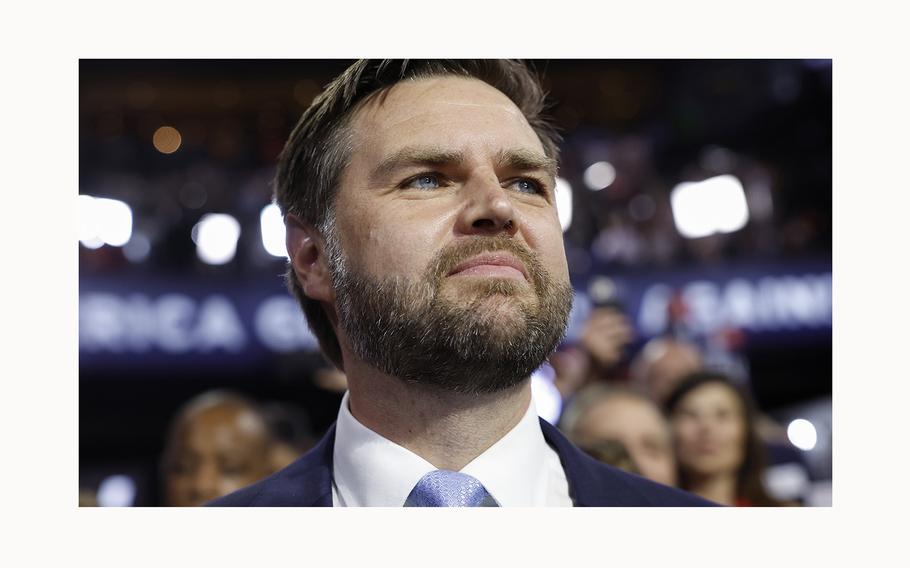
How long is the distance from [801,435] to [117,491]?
154 cm

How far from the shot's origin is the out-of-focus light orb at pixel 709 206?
8.02 feet

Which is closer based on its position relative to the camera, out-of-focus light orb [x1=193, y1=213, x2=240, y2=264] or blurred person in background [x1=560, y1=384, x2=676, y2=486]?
blurred person in background [x1=560, y1=384, x2=676, y2=486]

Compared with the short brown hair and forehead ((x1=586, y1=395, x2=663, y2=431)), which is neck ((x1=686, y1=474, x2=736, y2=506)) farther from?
the short brown hair

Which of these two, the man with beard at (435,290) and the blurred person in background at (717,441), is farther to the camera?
the blurred person in background at (717,441)

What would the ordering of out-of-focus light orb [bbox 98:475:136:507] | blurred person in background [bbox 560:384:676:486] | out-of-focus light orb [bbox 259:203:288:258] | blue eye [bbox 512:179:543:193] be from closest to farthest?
blue eye [bbox 512:179:543:193]
out-of-focus light orb [bbox 259:203:288:258]
out-of-focus light orb [bbox 98:475:136:507]
blurred person in background [bbox 560:384:676:486]

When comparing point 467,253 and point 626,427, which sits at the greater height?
point 467,253

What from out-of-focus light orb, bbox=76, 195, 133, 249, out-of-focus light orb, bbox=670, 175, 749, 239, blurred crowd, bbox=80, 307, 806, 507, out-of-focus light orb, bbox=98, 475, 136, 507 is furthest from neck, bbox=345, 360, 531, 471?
out-of-focus light orb, bbox=670, 175, 749, 239

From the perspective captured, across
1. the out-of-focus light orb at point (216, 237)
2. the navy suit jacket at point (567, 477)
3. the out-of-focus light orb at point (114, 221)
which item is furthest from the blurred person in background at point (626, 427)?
the out-of-focus light orb at point (114, 221)

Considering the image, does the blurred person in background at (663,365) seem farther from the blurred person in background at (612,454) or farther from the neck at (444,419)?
the neck at (444,419)

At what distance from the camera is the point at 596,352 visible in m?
2.26

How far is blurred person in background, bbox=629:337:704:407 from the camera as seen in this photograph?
7.28 feet

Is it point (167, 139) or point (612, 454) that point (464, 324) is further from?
point (167, 139)

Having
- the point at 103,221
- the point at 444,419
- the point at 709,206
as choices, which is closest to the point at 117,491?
the point at 103,221
